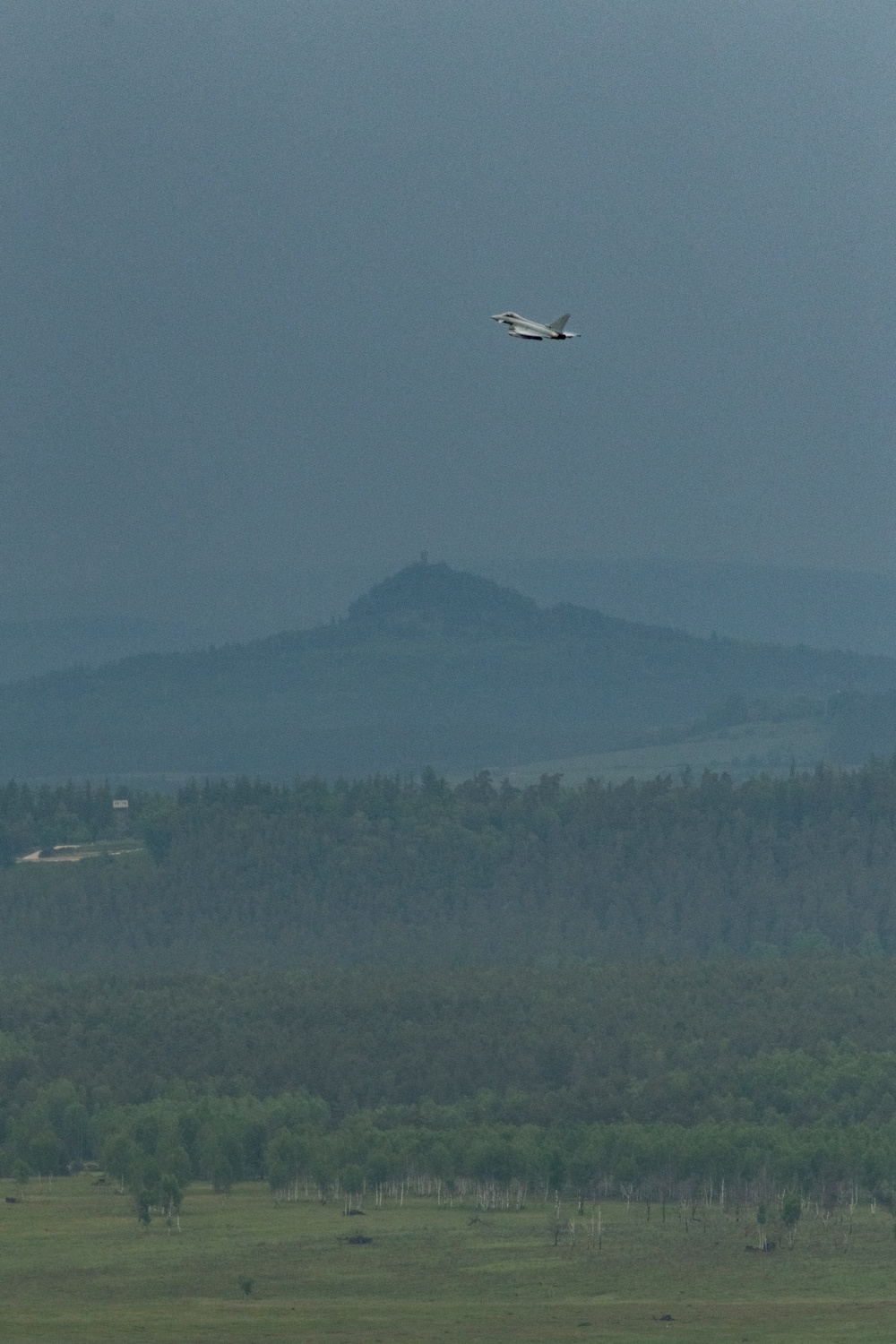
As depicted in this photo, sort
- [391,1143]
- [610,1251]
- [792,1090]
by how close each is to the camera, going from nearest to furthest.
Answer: [610,1251]
[391,1143]
[792,1090]

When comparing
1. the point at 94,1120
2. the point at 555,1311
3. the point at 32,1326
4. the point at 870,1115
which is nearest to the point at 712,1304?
the point at 555,1311

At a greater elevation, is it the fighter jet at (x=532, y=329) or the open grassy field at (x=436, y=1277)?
the fighter jet at (x=532, y=329)

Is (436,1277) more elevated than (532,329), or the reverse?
(532,329)

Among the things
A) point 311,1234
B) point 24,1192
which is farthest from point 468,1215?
point 24,1192

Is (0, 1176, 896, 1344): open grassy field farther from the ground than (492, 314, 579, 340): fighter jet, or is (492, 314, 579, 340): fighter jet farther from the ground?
(492, 314, 579, 340): fighter jet

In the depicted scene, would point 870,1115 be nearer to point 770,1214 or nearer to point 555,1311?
point 770,1214

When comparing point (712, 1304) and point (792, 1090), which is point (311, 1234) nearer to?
point (712, 1304)

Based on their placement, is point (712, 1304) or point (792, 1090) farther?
point (792, 1090)

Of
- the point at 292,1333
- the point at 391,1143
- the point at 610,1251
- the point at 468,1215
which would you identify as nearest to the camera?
the point at 292,1333
